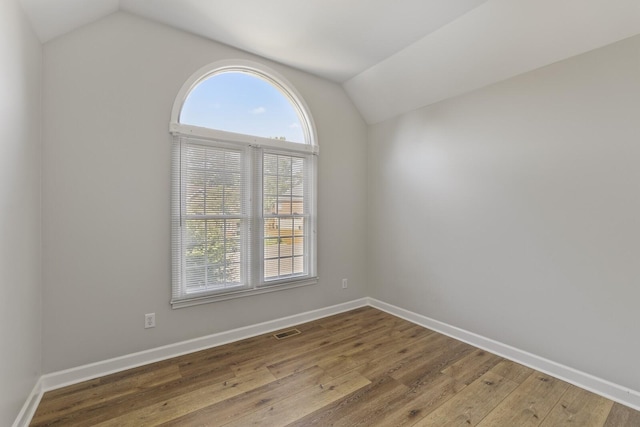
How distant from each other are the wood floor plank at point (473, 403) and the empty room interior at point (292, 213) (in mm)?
15

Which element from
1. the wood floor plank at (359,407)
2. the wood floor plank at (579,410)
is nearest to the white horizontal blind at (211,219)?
the wood floor plank at (359,407)

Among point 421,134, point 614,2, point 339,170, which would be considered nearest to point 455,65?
point 421,134

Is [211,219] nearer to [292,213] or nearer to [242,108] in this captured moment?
[292,213]

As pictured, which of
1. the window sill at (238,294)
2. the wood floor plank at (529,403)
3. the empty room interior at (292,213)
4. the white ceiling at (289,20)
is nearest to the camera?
the wood floor plank at (529,403)

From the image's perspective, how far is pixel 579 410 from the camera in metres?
1.82

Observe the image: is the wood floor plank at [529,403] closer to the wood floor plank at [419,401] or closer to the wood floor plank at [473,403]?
the wood floor plank at [473,403]

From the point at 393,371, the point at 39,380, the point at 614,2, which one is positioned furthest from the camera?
the point at 393,371

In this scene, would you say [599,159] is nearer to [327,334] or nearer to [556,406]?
[556,406]

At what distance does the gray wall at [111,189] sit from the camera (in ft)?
6.71

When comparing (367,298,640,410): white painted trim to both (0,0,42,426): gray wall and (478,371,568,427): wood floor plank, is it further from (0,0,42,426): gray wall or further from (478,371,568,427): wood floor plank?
(0,0,42,426): gray wall

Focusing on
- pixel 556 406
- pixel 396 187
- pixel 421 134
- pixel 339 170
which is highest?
pixel 421 134

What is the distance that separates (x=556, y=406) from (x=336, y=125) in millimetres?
3163

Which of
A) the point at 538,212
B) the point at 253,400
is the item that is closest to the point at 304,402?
the point at 253,400

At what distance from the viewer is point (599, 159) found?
2008 millimetres
